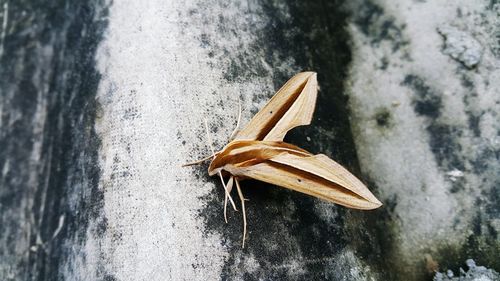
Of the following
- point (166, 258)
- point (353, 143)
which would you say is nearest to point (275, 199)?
point (166, 258)

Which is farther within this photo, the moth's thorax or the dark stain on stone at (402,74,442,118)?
the dark stain on stone at (402,74,442,118)

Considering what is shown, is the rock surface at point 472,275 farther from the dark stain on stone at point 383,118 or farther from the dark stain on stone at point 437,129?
the dark stain on stone at point 383,118

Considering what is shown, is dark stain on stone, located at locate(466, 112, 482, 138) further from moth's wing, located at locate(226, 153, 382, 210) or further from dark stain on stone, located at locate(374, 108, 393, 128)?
moth's wing, located at locate(226, 153, 382, 210)

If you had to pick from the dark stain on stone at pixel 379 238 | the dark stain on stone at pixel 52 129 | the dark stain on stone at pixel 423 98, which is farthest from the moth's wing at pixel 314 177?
the dark stain on stone at pixel 423 98

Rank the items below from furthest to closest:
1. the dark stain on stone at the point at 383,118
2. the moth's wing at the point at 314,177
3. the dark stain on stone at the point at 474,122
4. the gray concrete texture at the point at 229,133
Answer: the dark stain on stone at the point at 383,118
the dark stain on stone at the point at 474,122
the gray concrete texture at the point at 229,133
the moth's wing at the point at 314,177

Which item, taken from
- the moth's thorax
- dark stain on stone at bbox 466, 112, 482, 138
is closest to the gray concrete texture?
A: dark stain on stone at bbox 466, 112, 482, 138

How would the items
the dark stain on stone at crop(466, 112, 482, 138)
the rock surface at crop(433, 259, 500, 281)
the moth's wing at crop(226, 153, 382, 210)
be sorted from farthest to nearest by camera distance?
the dark stain on stone at crop(466, 112, 482, 138), the rock surface at crop(433, 259, 500, 281), the moth's wing at crop(226, 153, 382, 210)

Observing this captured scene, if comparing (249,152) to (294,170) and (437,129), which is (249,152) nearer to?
(294,170)

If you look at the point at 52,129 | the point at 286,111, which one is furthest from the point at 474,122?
the point at 52,129

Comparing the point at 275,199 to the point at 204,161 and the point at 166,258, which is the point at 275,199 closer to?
the point at 204,161
